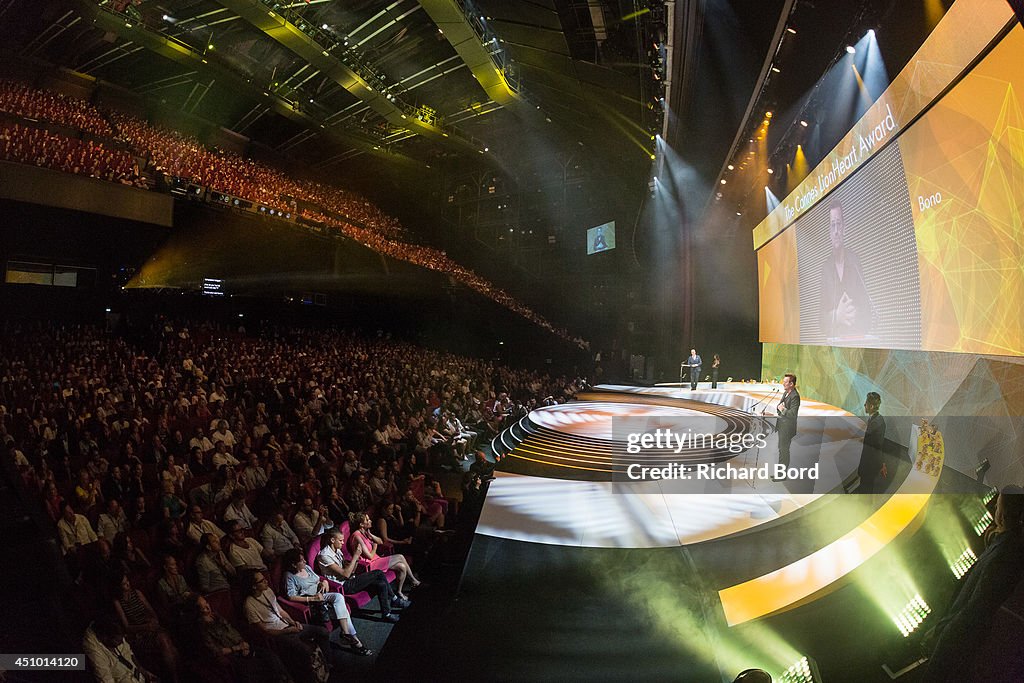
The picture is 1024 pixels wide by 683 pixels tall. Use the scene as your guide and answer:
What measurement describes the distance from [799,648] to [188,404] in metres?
5.40

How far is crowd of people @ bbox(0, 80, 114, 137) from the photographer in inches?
201

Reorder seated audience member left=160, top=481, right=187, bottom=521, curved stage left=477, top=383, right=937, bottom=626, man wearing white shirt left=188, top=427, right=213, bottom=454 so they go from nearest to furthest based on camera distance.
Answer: curved stage left=477, top=383, right=937, bottom=626 < seated audience member left=160, top=481, right=187, bottom=521 < man wearing white shirt left=188, top=427, right=213, bottom=454

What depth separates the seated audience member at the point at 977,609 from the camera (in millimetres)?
2402

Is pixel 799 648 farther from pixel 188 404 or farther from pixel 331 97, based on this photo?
pixel 331 97

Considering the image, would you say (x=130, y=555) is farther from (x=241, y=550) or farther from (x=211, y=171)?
(x=211, y=171)

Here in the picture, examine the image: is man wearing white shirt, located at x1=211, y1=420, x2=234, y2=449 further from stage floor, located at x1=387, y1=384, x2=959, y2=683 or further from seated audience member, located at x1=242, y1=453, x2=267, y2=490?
stage floor, located at x1=387, y1=384, x2=959, y2=683

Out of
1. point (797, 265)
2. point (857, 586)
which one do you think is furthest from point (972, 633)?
point (797, 265)

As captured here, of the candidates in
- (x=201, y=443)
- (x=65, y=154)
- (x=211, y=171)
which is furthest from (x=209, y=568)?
(x=211, y=171)

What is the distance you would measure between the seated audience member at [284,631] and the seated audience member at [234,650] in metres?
0.07

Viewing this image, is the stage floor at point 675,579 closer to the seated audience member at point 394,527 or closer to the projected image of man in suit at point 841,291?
the seated audience member at point 394,527

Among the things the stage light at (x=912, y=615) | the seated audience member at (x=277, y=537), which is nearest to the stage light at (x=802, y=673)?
the stage light at (x=912, y=615)

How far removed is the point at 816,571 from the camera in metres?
3.22

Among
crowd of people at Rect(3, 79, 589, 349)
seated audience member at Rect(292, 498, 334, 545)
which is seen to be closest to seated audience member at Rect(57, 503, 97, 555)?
seated audience member at Rect(292, 498, 334, 545)

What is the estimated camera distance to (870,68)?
5062mm
